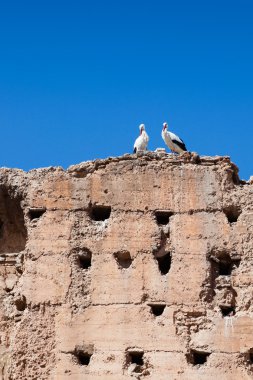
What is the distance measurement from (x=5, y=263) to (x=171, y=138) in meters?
4.30

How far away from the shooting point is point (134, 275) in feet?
66.7

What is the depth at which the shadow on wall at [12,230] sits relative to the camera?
73.4 feet

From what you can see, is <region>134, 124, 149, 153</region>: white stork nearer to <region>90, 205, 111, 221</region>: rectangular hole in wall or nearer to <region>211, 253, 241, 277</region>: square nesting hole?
<region>90, 205, 111, 221</region>: rectangular hole in wall

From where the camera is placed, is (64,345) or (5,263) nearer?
(64,345)

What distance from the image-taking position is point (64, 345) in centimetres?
2030

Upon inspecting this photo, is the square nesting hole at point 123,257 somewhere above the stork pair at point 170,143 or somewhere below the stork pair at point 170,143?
below

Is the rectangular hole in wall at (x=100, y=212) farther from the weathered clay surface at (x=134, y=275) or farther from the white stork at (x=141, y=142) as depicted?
the white stork at (x=141, y=142)

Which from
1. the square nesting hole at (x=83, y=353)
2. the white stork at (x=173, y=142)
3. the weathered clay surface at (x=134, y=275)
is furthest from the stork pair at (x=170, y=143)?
the square nesting hole at (x=83, y=353)

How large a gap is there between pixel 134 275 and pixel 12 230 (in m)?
3.60

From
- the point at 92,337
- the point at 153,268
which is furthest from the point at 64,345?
the point at 153,268

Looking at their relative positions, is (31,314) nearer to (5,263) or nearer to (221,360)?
(5,263)

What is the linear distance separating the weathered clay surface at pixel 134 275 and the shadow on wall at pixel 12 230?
3.59 feet

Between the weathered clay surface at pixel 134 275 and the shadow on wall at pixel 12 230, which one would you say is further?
the shadow on wall at pixel 12 230

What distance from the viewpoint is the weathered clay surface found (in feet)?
64.9
